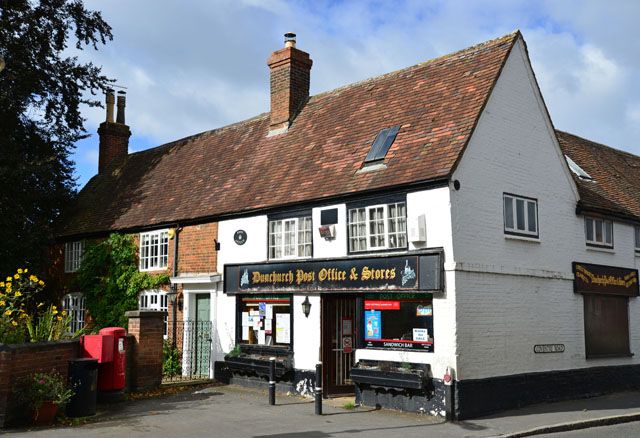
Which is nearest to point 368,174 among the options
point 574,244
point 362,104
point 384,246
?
point 384,246

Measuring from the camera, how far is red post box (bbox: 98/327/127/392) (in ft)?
42.1

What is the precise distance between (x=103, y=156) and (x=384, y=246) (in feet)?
57.7

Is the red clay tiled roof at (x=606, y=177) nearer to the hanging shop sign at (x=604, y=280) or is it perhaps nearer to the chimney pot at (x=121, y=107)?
the hanging shop sign at (x=604, y=280)

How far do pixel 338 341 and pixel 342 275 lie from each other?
5.60 ft

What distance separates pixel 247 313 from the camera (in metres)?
15.9

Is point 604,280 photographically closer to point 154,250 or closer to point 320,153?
point 320,153

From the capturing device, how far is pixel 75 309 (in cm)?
2120

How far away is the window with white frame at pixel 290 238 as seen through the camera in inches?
577

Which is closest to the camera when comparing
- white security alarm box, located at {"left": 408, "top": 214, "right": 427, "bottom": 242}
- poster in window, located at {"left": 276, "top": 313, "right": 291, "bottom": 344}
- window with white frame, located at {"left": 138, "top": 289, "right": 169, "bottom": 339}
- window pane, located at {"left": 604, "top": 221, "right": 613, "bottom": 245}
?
white security alarm box, located at {"left": 408, "top": 214, "right": 427, "bottom": 242}

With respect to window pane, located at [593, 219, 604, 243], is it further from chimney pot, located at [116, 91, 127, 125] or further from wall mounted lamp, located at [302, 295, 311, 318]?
chimney pot, located at [116, 91, 127, 125]

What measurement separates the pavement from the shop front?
929 mm

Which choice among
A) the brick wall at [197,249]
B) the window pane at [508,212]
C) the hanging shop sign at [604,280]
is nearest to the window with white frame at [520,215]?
the window pane at [508,212]

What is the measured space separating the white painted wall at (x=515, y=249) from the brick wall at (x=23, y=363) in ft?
23.5

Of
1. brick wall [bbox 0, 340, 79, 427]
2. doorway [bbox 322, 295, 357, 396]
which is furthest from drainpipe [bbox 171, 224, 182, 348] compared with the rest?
brick wall [bbox 0, 340, 79, 427]
